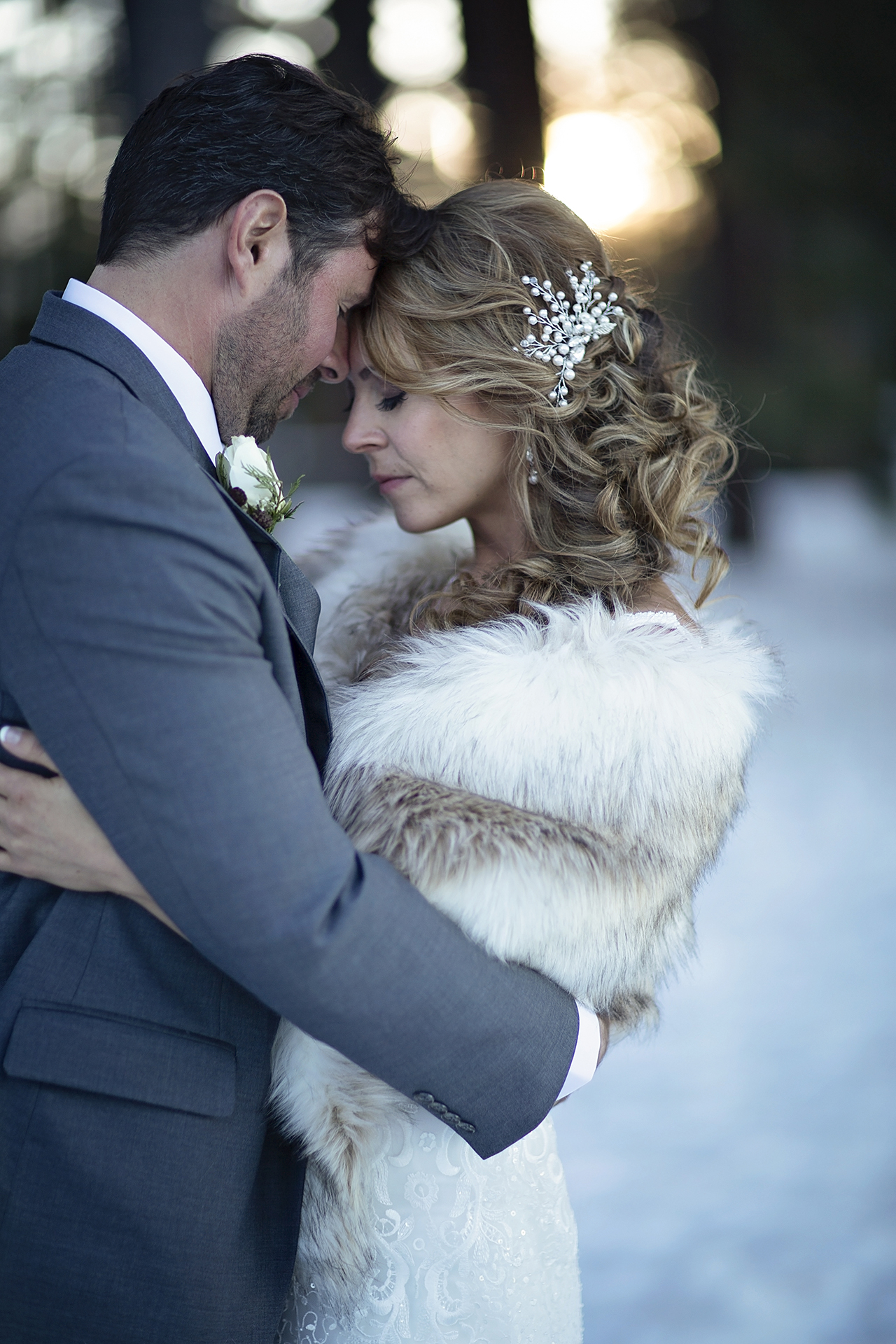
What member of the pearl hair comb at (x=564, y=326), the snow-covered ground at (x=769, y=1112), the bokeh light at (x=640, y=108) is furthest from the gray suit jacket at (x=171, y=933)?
the bokeh light at (x=640, y=108)

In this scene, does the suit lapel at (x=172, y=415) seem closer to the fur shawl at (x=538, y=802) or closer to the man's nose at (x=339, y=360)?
the fur shawl at (x=538, y=802)

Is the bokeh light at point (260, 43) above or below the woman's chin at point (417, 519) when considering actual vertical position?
above

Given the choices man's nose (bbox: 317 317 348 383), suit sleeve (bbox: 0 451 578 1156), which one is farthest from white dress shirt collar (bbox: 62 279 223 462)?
man's nose (bbox: 317 317 348 383)

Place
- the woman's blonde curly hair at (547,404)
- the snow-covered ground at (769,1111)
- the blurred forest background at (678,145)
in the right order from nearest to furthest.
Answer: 1. the woman's blonde curly hair at (547,404)
2. the snow-covered ground at (769,1111)
3. the blurred forest background at (678,145)

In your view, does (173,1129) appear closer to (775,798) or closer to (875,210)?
(775,798)

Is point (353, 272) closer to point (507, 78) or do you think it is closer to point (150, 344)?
point (150, 344)

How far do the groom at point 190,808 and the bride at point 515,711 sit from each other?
97mm

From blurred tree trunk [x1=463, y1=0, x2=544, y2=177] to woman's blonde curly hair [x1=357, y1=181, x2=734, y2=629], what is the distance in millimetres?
3157

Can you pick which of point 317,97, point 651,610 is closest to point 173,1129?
point 651,610

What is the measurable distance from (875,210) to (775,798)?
7.28 m

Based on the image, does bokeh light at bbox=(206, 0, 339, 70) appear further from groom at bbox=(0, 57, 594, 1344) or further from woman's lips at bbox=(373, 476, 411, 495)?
groom at bbox=(0, 57, 594, 1344)

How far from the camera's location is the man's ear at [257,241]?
1.43 m

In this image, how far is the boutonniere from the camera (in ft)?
4.63

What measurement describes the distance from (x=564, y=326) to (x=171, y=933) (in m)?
1.32
